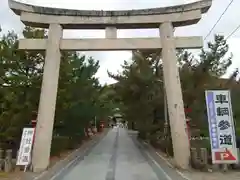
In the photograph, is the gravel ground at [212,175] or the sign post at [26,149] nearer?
the gravel ground at [212,175]

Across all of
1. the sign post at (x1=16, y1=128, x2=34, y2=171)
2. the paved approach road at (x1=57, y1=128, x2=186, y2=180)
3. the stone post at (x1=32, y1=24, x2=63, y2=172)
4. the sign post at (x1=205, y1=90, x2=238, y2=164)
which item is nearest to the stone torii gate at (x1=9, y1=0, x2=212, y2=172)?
the stone post at (x1=32, y1=24, x2=63, y2=172)

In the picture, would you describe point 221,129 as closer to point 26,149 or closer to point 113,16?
point 113,16

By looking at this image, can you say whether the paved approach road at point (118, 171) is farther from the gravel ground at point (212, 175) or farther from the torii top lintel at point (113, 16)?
the torii top lintel at point (113, 16)

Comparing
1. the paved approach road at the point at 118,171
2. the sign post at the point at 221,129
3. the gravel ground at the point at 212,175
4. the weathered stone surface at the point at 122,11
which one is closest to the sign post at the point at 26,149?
the paved approach road at the point at 118,171

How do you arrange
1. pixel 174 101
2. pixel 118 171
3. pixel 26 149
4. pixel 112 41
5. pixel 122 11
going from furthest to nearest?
pixel 122 11
pixel 112 41
pixel 174 101
pixel 118 171
pixel 26 149

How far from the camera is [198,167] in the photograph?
1507 cm

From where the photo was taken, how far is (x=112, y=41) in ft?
53.6

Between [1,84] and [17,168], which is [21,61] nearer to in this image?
[1,84]

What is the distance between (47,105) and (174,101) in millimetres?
5452

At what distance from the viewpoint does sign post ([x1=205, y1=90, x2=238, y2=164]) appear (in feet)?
46.8

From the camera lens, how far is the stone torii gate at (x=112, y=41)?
15797 millimetres

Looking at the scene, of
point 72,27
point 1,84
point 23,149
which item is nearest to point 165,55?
point 72,27

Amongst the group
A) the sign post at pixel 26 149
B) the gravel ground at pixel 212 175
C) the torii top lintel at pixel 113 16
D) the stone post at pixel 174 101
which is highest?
the torii top lintel at pixel 113 16

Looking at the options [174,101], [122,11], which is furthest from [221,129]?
[122,11]
